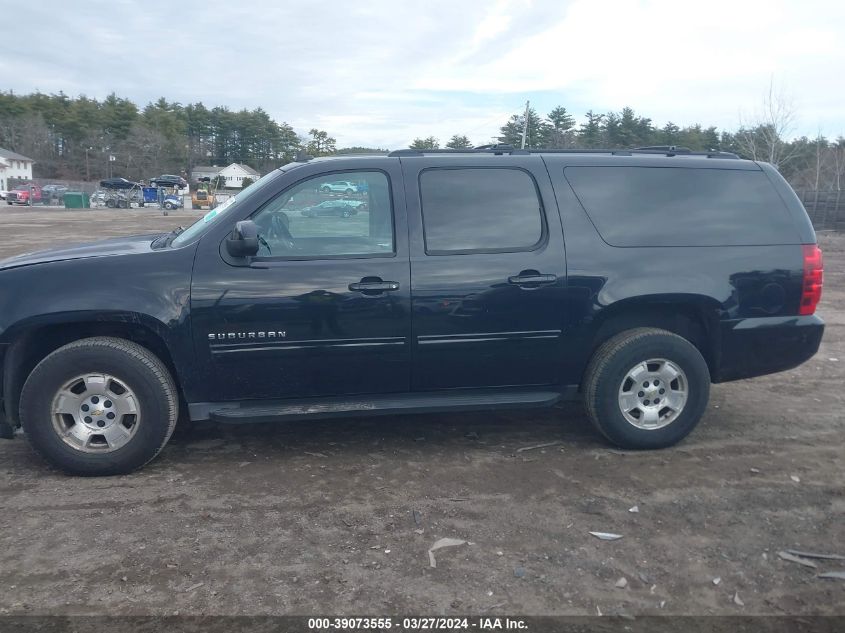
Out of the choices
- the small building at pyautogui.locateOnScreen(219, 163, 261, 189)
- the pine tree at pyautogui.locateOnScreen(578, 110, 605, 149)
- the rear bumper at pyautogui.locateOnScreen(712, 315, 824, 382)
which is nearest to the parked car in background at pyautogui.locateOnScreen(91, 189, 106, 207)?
the small building at pyautogui.locateOnScreen(219, 163, 261, 189)

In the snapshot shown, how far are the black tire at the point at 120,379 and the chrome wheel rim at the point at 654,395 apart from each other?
2.88 m

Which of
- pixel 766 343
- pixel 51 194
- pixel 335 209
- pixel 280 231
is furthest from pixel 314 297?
pixel 51 194

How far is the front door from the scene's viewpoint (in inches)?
166

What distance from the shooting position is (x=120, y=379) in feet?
13.6

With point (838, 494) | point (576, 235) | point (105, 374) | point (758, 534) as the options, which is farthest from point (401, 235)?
point (838, 494)

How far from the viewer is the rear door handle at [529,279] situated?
14.5 ft

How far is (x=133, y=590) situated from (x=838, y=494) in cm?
375

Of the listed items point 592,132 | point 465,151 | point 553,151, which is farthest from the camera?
point 592,132

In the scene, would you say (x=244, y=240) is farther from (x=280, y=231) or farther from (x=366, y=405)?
(x=366, y=405)

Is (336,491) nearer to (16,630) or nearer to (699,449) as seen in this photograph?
(16,630)

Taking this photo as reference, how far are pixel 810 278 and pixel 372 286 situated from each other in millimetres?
2899

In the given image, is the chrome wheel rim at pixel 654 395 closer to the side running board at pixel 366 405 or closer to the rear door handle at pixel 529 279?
the side running board at pixel 366 405

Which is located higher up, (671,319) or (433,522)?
(671,319)

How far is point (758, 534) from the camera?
357 centimetres
